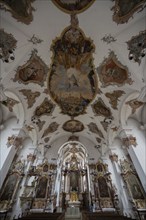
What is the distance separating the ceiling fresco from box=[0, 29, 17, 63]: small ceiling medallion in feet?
3.12

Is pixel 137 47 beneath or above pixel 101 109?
beneath

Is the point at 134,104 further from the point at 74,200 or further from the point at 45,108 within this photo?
the point at 74,200

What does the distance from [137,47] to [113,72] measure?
5.99 ft

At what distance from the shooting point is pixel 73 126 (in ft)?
45.2

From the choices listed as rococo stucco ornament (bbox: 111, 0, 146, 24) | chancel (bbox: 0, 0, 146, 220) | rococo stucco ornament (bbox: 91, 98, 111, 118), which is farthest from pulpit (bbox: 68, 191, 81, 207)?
rococo stucco ornament (bbox: 111, 0, 146, 24)

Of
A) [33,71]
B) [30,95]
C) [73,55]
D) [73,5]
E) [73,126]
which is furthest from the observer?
[73,126]

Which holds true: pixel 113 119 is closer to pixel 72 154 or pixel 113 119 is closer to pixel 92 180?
pixel 92 180

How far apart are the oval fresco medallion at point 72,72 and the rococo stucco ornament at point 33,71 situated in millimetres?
538

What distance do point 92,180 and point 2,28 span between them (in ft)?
46.9

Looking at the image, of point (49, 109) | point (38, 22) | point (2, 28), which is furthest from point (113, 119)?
point (2, 28)

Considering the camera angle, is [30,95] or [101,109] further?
[101,109]

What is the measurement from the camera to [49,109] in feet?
33.7

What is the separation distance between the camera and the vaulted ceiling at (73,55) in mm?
5227

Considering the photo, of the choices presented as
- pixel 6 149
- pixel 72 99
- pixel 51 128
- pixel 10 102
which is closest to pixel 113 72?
pixel 72 99
